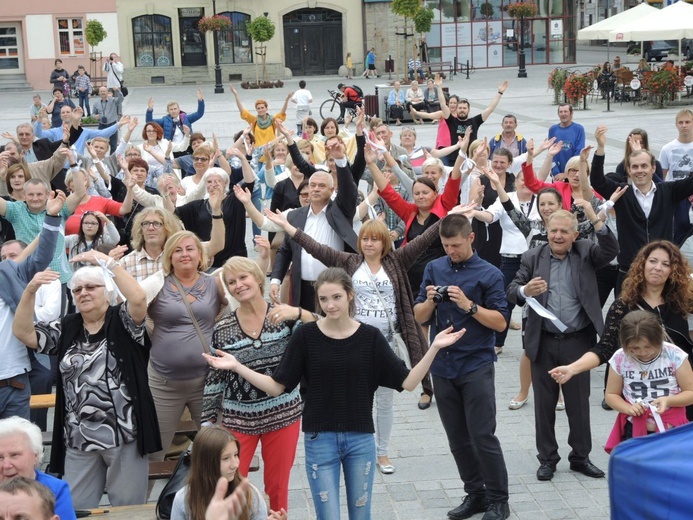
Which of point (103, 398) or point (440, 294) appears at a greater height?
point (440, 294)

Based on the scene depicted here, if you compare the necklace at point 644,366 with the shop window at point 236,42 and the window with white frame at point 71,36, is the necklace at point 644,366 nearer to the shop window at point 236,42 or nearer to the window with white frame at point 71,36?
the shop window at point 236,42

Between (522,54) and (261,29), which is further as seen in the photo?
(522,54)

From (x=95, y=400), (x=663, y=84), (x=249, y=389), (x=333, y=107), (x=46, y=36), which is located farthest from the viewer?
(x=46, y=36)

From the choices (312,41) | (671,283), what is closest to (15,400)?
(671,283)

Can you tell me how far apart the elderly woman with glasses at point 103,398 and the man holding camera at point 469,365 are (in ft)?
5.97

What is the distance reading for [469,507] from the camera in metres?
6.58

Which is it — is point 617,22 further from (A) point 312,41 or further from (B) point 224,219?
(B) point 224,219

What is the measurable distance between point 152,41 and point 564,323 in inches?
1778

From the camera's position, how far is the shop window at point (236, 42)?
4981 centimetres

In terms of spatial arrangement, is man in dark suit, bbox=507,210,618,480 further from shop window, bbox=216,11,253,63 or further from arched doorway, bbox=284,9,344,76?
arched doorway, bbox=284,9,344,76

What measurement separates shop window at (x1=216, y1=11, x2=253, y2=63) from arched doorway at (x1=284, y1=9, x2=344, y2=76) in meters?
1.91

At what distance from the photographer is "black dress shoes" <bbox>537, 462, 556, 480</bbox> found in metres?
7.06

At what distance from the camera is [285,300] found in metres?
8.67

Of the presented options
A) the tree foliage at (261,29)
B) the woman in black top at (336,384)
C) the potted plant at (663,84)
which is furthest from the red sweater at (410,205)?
the tree foliage at (261,29)
